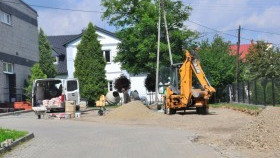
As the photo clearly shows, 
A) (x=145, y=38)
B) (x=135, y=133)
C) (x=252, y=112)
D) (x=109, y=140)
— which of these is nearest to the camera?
(x=109, y=140)

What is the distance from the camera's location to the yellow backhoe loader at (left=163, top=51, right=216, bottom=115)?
30.1 m

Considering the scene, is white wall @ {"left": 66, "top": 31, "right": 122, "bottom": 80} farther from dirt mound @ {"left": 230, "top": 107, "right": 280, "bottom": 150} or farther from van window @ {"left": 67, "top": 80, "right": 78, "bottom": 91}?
dirt mound @ {"left": 230, "top": 107, "right": 280, "bottom": 150}

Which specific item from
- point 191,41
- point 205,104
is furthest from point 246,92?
point 205,104

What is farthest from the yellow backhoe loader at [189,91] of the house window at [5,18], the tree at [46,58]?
the tree at [46,58]

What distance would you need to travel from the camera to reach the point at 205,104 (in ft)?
99.7

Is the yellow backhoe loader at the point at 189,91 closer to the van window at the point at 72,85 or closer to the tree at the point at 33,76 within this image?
the van window at the point at 72,85

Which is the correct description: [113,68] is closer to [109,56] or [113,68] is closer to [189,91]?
[109,56]

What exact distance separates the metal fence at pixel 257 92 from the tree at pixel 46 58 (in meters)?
21.7

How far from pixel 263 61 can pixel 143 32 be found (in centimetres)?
2083

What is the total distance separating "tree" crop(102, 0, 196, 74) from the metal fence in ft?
19.5

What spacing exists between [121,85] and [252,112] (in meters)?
30.0

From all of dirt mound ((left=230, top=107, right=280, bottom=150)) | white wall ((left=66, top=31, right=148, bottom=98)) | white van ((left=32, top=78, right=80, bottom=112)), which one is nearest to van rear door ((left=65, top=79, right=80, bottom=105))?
white van ((left=32, top=78, right=80, bottom=112))

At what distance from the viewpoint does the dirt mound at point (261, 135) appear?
45.3ft

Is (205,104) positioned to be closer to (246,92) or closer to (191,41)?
(246,92)
